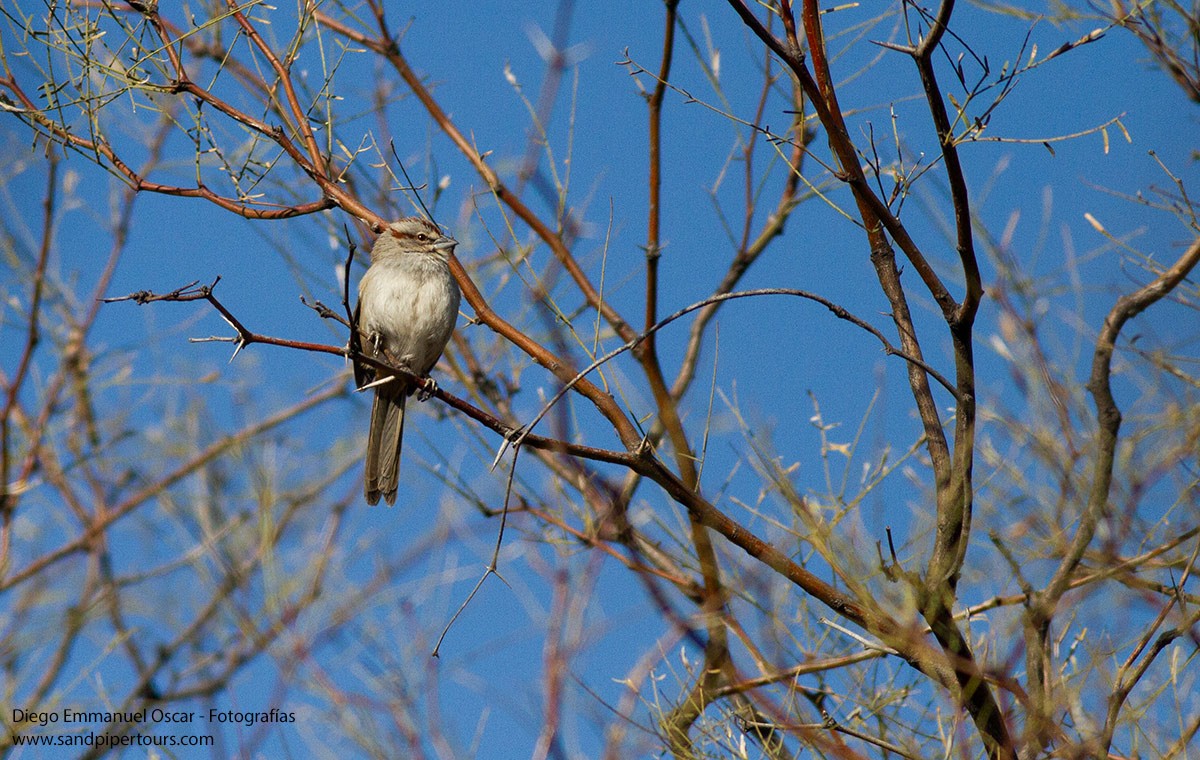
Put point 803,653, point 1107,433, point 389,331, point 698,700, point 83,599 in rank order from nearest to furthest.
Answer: point 1107,433, point 803,653, point 698,700, point 389,331, point 83,599

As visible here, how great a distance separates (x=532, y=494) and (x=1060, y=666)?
244 cm

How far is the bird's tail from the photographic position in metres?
5.41

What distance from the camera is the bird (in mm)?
5441

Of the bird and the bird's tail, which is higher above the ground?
the bird

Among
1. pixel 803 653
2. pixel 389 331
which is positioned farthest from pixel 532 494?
pixel 803 653

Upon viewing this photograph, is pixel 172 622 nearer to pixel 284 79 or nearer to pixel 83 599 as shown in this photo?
pixel 83 599

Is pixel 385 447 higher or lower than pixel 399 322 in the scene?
lower

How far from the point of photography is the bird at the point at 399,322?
5.44 metres

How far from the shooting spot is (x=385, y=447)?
547cm

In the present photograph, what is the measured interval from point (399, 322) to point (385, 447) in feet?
2.08

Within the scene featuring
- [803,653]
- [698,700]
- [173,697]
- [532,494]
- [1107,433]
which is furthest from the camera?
[173,697]

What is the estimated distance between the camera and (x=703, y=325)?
580 cm

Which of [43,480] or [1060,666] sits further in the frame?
[43,480]

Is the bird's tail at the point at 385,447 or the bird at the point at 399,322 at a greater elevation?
the bird at the point at 399,322
